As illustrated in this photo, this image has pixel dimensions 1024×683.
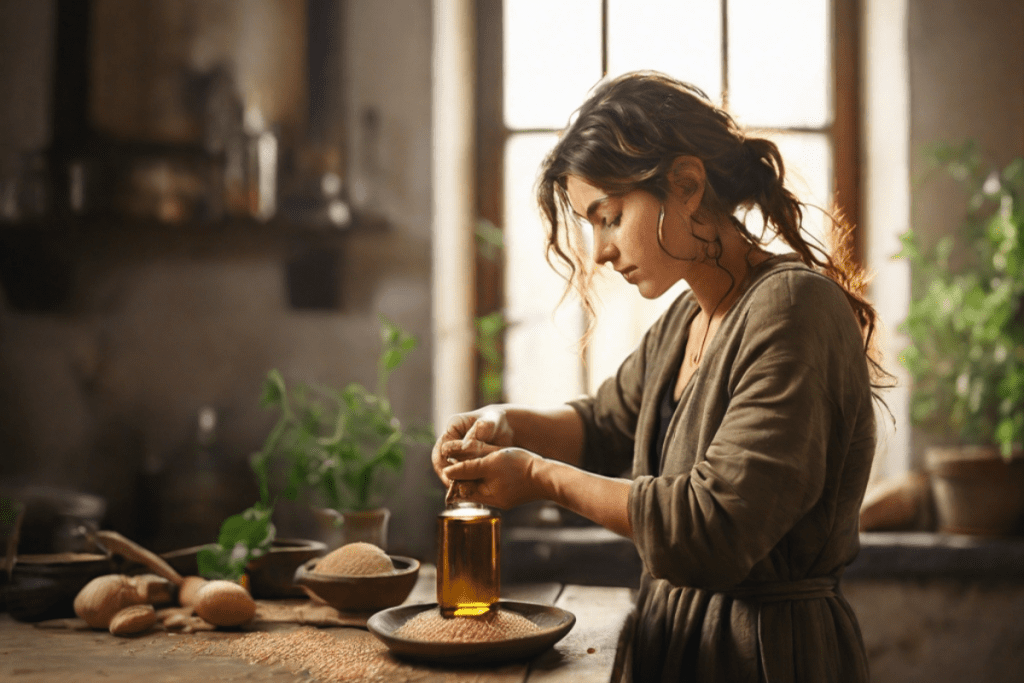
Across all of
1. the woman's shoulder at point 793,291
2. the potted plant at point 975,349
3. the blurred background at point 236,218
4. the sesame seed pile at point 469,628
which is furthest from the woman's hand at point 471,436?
the potted plant at point 975,349

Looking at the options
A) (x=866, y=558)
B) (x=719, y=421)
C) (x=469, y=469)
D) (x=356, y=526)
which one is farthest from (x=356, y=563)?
(x=866, y=558)

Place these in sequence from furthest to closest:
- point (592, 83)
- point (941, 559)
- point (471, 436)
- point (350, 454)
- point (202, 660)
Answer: point (592, 83), point (941, 559), point (350, 454), point (471, 436), point (202, 660)

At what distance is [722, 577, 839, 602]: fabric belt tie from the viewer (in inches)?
47.2

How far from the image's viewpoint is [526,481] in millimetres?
1205

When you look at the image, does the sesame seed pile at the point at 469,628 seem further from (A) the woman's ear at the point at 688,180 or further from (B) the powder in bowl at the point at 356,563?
(A) the woman's ear at the point at 688,180

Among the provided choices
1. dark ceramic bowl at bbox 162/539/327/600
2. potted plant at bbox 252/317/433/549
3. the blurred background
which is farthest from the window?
dark ceramic bowl at bbox 162/539/327/600

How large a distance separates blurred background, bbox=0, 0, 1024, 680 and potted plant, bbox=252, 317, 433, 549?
13cm

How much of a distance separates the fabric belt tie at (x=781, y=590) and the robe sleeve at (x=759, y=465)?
143 millimetres

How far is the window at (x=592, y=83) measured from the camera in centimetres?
248

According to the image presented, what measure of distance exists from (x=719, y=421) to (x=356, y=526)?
755 millimetres

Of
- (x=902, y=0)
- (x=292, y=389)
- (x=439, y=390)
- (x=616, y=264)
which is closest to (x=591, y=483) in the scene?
(x=616, y=264)

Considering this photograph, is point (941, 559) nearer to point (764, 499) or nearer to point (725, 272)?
point (725, 272)

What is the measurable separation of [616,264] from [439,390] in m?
1.06

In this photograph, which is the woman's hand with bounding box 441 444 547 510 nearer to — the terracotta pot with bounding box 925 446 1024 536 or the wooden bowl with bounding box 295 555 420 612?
the wooden bowl with bounding box 295 555 420 612
